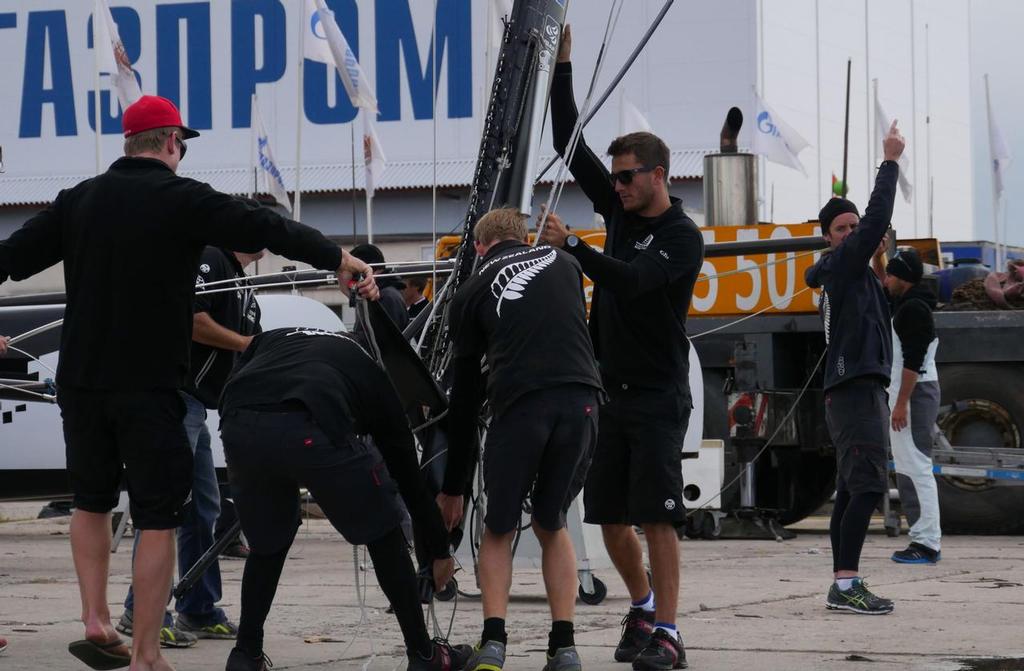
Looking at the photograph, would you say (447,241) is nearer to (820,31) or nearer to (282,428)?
(282,428)

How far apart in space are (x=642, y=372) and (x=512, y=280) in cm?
A: 74

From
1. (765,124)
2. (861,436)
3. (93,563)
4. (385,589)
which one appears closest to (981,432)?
(861,436)

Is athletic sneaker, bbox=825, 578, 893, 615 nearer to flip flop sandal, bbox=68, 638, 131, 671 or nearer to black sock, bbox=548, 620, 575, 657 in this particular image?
black sock, bbox=548, 620, 575, 657

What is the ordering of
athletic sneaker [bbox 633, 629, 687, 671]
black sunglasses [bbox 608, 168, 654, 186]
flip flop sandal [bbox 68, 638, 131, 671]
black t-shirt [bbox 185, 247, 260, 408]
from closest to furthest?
flip flop sandal [bbox 68, 638, 131, 671], athletic sneaker [bbox 633, 629, 687, 671], black sunglasses [bbox 608, 168, 654, 186], black t-shirt [bbox 185, 247, 260, 408]

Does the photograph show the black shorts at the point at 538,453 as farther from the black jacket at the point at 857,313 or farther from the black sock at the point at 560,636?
the black jacket at the point at 857,313

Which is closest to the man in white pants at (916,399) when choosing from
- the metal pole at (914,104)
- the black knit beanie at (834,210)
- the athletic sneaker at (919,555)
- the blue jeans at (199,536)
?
the athletic sneaker at (919,555)

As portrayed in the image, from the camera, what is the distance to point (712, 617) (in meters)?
7.21

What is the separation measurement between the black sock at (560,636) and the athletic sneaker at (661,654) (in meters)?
0.30

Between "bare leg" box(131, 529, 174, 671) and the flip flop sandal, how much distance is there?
1.03 ft

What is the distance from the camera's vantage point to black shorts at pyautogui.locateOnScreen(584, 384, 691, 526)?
19.2 feet

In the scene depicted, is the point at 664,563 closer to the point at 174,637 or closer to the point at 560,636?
the point at 560,636

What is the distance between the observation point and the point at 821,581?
895cm

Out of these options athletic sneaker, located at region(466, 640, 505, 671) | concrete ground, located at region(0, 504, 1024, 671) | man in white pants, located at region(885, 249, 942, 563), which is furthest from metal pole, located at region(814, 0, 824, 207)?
athletic sneaker, located at region(466, 640, 505, 671)

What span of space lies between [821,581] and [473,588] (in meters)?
1.98
